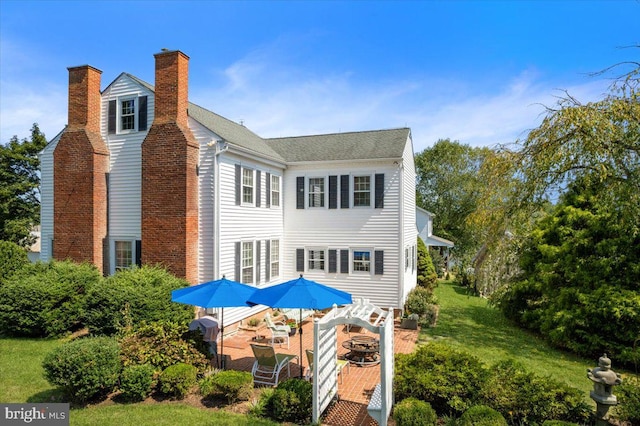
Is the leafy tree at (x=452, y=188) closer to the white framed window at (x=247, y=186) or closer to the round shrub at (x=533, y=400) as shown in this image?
the white framed window at (x=247, y=186)

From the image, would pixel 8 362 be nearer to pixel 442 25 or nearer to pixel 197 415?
pixel 197 415

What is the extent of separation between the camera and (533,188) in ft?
35.5

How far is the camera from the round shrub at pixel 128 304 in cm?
988

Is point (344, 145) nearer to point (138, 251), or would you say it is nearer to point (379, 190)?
point (379, 190)

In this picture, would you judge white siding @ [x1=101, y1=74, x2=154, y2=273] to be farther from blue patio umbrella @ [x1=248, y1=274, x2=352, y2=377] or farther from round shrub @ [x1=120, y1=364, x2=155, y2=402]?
blue patio umbrella @ [x1=248, y1=274, x2=352, y2=377]

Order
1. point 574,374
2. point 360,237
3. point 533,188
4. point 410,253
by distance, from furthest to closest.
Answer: point 410,253 → point 360,237 → point 533,188 → point 574,374

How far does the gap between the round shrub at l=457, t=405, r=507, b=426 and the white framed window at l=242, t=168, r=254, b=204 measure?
10.4 metres

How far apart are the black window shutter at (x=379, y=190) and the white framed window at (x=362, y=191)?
1.29 feet

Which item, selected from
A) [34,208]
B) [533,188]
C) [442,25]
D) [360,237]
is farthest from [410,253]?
[34,208]

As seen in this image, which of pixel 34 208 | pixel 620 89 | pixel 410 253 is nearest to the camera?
pixel 620 89

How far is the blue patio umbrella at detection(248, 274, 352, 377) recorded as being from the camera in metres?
7.28

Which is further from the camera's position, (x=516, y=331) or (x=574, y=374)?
(x=516, y=331)

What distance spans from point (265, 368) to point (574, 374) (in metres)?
8.40

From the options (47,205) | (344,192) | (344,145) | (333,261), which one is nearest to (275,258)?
(333,261)
